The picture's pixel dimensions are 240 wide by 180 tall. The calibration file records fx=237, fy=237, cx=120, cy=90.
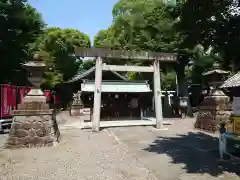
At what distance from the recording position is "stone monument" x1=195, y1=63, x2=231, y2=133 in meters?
13.0

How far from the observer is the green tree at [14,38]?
20656 millimetres

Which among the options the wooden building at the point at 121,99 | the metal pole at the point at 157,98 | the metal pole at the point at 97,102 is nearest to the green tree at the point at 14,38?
the wooden building at the point at 121,99

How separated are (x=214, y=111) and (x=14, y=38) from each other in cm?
1774

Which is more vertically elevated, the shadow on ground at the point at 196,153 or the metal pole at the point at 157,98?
the metal pole at the point at 157,98

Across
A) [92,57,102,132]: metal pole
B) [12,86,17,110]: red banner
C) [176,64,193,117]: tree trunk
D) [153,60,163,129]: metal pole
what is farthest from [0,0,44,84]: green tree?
[176,64,193,117]: tree trunk

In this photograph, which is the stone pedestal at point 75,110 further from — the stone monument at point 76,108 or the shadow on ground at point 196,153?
the shadow on ground at point 196,153

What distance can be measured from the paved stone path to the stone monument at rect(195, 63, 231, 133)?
2.53m

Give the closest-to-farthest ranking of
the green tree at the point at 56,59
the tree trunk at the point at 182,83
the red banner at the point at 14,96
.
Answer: the red banner at the point at 14,96 < the tree trunk at the point at 182,83 < the green tree at the point at 56,59

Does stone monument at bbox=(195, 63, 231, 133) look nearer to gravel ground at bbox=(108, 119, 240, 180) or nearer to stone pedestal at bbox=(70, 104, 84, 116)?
gravel ground at bbox=(108, 119, 240, 180)

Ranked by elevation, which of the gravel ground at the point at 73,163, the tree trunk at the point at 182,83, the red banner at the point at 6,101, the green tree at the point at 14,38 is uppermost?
the green tree at the point at 14,38

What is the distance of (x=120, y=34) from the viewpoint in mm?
30500

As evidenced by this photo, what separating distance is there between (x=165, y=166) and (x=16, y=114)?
6.49 m

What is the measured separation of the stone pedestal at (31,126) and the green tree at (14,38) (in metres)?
12.6

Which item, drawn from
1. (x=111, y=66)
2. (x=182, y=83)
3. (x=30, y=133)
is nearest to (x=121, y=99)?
(x=111, y=66)
